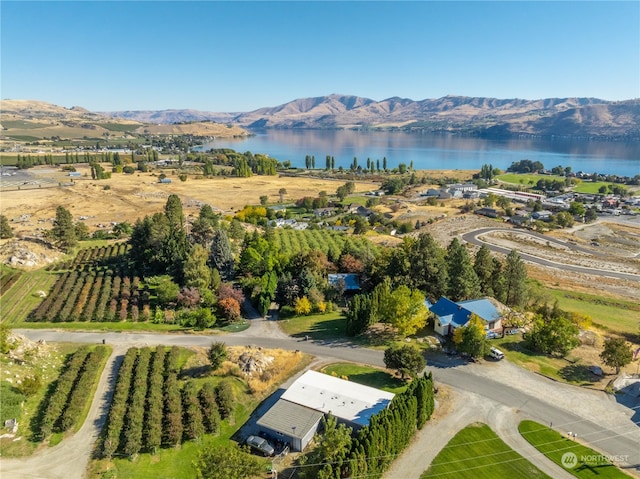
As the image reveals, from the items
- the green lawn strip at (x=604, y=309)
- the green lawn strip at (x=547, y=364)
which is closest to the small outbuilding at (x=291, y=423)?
the green lawn strip at (x=547, y=364)

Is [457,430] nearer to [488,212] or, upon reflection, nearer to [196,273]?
[196,273]

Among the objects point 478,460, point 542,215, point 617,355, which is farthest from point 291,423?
point 542,215

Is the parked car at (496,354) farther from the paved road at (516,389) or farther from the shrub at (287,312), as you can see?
the shrub at (287,312)

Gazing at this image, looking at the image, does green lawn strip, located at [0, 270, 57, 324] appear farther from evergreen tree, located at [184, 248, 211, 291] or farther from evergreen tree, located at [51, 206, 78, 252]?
evergreen tree, located at [184, 248, 211, 291]

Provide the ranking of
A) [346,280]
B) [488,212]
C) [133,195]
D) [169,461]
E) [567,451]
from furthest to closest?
[133,195]
[488,212]
[346,280]
[567,451]
[169,461]

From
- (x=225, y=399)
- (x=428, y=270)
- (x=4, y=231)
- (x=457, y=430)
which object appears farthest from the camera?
(x=4, y=231)

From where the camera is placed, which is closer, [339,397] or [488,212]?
[339,397]
